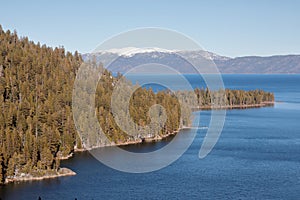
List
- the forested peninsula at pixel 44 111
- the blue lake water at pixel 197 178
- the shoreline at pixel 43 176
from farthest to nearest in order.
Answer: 1. the forested peninsula at pixel 44 111
2. the shoreline at pixel 43 176
3. the blue lake water at pixel 197 178

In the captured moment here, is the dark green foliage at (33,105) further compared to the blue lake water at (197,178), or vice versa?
the dark green foliage at (33,105)

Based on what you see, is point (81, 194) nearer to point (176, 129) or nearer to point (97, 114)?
point (97, 114)

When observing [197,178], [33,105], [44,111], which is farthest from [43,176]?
[33,105]

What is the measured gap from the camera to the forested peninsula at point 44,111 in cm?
7788

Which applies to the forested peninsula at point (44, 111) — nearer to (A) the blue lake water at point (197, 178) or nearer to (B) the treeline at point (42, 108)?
(B) the treeline at point (42, 108)

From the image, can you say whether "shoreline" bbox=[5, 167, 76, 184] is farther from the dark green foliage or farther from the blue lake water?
the blue lake water

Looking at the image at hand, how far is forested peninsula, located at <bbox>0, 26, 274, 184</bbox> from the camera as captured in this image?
77875 millimetres

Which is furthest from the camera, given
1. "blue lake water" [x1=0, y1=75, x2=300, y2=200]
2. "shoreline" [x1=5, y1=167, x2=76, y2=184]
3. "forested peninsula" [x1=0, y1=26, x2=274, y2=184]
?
"forested peninsula" [x1=0, y1=26, x2=274, y2=184]

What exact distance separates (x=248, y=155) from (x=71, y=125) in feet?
128

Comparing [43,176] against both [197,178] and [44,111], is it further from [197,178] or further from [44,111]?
[44,111]

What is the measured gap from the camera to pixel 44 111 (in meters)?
101

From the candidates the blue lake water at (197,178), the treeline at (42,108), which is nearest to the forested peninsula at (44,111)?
the treeline at (42,108)

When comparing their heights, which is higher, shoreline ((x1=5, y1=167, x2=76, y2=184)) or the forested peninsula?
the forested peninsula

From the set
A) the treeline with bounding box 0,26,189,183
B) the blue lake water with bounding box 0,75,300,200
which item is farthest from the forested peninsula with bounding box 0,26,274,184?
the blue lake water with bounding box 0,75,300,200
